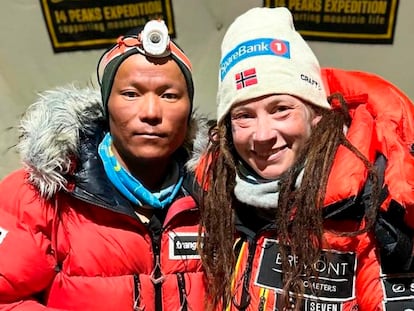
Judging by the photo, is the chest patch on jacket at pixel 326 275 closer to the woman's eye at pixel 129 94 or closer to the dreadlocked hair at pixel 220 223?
the dreadlocked hair at pixel 220 223

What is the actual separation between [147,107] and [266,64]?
0.27 meters

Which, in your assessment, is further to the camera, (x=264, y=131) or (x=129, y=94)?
(x=129, y=94)

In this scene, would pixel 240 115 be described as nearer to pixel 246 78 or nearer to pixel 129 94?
pixel 246 78

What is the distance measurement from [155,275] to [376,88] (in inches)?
24.8

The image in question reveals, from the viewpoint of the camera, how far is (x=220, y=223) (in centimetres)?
147

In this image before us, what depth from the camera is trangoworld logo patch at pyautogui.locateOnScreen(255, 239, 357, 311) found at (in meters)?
1.38

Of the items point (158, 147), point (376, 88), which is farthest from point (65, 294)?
point (376, 88)

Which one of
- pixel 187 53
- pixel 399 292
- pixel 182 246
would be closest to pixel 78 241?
pixel 182 246

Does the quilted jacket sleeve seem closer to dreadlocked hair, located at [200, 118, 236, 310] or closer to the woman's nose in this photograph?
dreadlocked hair, located at [200, 118, 236, 310]

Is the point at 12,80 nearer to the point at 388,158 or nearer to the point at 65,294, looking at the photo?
the point at 65,294

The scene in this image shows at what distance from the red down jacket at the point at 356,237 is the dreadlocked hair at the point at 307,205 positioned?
2 cm

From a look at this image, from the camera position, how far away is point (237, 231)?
1.48 metres

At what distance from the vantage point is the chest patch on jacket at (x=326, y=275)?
1.38 metres

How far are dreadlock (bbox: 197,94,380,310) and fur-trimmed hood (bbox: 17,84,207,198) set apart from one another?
0.40 ft
